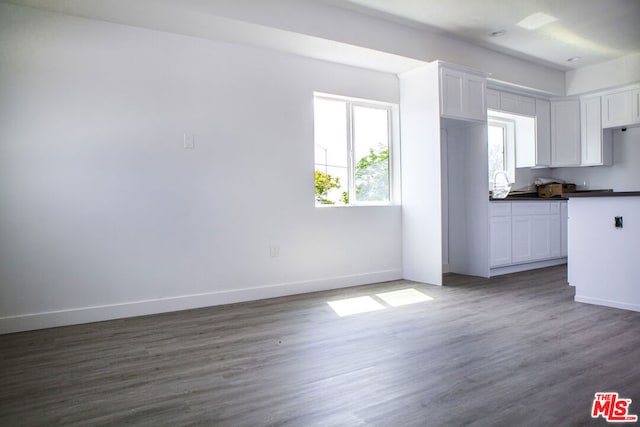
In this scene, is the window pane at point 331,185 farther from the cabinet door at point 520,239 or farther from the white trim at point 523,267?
the cabinet door at point 520,239

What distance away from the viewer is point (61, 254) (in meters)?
3.15

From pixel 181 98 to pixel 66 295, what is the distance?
1.81 m

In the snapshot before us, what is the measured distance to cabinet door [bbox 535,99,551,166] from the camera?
5.95 m

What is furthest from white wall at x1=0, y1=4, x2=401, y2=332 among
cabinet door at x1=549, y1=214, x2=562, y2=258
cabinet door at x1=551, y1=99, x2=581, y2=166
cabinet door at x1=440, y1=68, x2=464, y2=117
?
cabinet door at x1=551, y1=99, x2=581, y2=166

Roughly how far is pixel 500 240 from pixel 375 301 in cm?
217

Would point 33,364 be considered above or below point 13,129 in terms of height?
below

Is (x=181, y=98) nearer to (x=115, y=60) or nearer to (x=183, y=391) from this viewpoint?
(x=115, y=60)

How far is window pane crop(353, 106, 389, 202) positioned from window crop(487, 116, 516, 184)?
2032 millimetres

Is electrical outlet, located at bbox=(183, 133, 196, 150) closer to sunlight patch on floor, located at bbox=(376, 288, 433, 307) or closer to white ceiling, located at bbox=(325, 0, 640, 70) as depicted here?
white ceiling, located at bbox=(325, 0, 640, 70)

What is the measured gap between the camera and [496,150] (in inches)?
240

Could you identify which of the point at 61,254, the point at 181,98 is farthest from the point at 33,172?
the point at 181,98

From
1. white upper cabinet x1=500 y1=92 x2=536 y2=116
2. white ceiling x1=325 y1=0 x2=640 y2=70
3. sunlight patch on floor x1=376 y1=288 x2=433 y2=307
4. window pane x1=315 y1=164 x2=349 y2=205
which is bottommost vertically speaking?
sunlight patch on floor x1=376 y1=288 x2=433 y2=307

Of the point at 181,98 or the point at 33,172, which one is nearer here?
the point at 33,172

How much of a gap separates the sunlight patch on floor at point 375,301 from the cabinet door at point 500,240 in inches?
56.0
